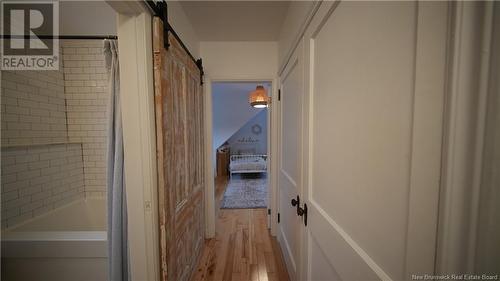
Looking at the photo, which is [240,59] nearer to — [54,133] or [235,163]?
[54,133]

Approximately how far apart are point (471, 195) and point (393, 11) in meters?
0.48

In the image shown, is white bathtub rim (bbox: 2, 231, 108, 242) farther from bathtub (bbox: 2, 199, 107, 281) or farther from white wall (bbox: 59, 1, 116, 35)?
white wall (bbox: 59, 1, 116, 35)

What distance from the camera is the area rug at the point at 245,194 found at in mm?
3240

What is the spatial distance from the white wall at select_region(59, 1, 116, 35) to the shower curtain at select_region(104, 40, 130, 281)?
58 cm

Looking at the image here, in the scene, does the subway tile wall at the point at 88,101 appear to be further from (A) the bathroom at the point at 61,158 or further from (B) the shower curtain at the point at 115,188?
(B) the shower curtain at the point at 115,188

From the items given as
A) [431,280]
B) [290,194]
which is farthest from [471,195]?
[290,194]

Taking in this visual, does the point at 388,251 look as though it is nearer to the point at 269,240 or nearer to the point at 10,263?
the point at 269,240

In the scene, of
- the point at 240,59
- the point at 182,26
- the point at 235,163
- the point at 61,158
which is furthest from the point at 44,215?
the point at 235,163

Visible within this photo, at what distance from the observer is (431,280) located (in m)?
0.40

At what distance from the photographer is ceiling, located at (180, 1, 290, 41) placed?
153 centimetres

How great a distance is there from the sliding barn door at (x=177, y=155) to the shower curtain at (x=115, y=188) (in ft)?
0.85

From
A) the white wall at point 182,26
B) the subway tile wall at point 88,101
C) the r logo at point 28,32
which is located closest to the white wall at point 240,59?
the white wall at point 182,26

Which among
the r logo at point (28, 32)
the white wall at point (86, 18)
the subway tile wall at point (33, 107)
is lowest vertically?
the subway tile wall at point (33, 107)

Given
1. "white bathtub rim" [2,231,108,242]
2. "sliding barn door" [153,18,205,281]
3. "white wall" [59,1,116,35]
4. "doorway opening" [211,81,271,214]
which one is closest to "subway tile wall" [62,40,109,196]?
"white wall" [59,1,116,35]
